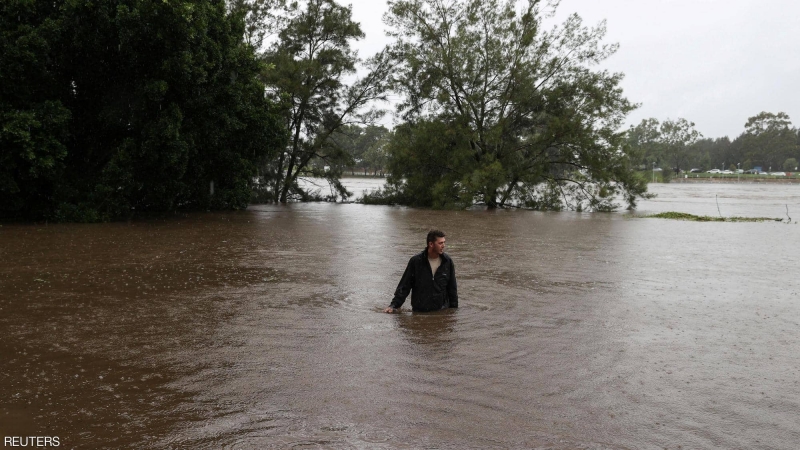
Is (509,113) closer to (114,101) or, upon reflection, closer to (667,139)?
(114,101)

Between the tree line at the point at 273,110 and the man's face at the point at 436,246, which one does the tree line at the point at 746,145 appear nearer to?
the tree line at the point at 273,110

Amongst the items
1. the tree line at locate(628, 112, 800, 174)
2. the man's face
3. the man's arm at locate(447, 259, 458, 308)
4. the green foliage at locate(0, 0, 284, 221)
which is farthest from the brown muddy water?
the tree line at locate(628, 112, 800, 174)

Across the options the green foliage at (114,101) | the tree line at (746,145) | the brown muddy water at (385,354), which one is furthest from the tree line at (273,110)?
the tree line at (746,145)

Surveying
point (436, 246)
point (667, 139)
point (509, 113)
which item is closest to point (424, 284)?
point (436, 246)

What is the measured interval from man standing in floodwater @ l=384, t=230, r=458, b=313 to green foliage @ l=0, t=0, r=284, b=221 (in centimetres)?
1529

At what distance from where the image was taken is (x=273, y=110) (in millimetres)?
28328

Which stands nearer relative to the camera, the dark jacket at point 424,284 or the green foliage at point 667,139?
the dark jacket at point 424,284

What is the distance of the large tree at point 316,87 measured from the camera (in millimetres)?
37469

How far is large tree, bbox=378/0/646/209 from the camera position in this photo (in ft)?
110

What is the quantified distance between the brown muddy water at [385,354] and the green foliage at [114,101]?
730 cm

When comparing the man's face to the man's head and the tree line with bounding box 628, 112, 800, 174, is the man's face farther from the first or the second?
the tree line with bounding box 628, 112, 800, 174

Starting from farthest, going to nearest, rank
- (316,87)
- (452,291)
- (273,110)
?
1. (316,87)
2. (273,110)
3. (452,291)

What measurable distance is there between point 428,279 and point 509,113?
28265 mm

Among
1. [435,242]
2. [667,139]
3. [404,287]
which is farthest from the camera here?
[667,139]
